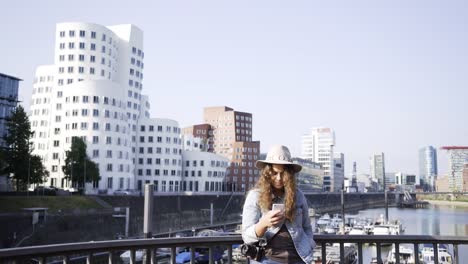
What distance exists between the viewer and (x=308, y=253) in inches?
196

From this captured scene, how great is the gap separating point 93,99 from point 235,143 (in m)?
64.4

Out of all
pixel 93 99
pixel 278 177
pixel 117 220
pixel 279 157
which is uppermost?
pixel 93 99

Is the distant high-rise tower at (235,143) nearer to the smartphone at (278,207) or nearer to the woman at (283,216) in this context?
the woman at (283,216)

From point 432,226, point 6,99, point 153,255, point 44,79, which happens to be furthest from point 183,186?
point 153,255

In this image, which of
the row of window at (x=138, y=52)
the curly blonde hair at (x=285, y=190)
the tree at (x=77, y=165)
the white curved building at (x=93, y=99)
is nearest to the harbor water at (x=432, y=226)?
the curly blonde hair at (x=285, y=190)

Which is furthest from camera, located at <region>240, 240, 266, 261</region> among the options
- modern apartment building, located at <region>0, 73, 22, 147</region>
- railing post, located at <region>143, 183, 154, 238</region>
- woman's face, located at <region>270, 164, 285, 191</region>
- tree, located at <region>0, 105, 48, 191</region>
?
modern apartment building, located at <region>0, 73, 22, 147</region>

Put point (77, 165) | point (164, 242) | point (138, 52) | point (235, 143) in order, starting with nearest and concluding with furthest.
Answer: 1. point (164, 242)
2. point (77, 165)
3. point (138, 52)
4. point (235, 143)

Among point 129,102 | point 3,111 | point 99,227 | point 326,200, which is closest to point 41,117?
point 129,102

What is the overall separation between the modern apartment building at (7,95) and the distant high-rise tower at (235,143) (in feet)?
239

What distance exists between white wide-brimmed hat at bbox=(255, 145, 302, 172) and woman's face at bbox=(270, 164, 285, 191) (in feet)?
0.27

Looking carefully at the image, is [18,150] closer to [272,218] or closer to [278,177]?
[278,177]

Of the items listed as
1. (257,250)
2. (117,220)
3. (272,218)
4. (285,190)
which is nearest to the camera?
(272,218)

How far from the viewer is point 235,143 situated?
141125 millimetres

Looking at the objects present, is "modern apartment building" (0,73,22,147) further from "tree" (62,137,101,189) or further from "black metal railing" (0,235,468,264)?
"black metal railing" (0,235,468,264)
